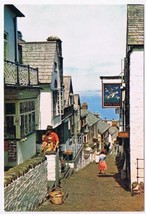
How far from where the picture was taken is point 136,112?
9.99 metres

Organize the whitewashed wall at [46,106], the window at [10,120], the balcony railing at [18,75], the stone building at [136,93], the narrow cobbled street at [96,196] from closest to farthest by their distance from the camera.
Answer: the narrow cobbled street at [96,196], the balcony railing at [18,75], the window at [10,120], the stone building at [136,93], the whitewashed wall at [46,106]

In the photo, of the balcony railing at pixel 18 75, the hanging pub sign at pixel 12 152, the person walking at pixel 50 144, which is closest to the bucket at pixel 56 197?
the hanging pub sign at pixel 12 152

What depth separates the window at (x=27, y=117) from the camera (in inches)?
397

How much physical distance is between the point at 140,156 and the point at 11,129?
3431 mm

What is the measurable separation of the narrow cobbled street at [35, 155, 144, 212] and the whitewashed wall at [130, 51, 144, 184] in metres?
0.83

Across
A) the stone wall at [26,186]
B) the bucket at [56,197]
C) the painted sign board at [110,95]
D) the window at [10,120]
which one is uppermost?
the painted sign board at [110,95]

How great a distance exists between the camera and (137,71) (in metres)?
9.91

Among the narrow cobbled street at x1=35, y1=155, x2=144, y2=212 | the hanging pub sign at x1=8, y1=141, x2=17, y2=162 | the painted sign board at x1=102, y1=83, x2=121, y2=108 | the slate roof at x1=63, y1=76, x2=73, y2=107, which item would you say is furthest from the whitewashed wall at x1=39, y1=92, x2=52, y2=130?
the hanging pub sign at x1=8, y1=141, x2=17, y2=162

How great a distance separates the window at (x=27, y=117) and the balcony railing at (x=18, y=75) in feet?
1.93

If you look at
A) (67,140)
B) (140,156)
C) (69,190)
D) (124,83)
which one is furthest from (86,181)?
(67,140)

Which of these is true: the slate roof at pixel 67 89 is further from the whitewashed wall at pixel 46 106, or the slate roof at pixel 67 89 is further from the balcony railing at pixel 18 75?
the balcony railing at pixel 18 75

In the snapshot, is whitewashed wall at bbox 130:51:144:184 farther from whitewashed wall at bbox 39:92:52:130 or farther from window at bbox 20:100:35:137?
whitewashed wall at bbox 39:92:52:130

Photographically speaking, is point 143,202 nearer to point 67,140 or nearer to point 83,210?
point 83,210

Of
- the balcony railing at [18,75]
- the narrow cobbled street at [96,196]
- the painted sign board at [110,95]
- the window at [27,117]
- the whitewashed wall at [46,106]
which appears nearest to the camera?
the narrow cobbled street at [96,196]
